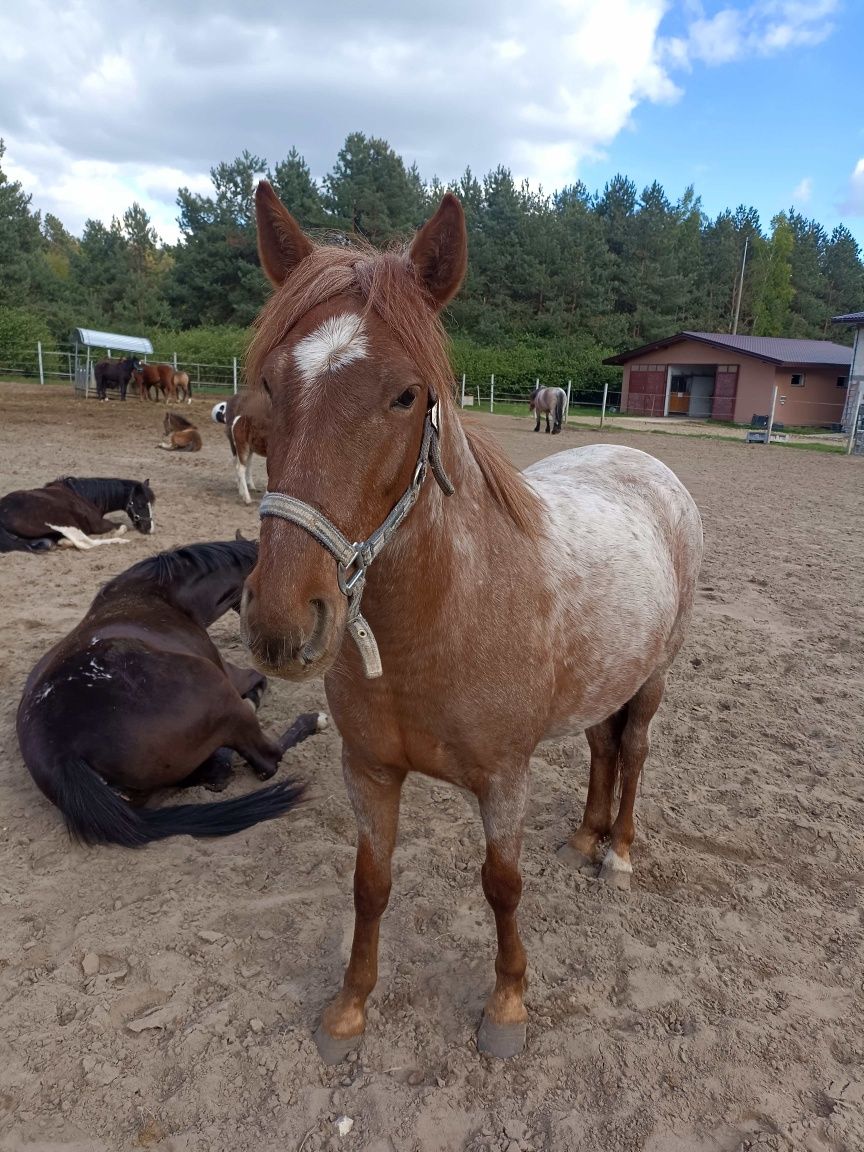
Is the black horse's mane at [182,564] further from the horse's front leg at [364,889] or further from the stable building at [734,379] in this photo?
the stable building at [734,379]

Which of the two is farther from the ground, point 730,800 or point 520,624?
point 520,624

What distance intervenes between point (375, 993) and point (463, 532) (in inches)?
67.7

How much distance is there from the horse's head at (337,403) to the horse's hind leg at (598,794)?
2.17 meters

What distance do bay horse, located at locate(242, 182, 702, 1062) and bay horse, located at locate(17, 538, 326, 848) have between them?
1305 millimetres

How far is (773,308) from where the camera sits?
60844 millimetres

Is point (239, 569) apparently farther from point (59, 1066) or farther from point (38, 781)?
point (59, 1066)

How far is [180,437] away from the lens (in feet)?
47.8

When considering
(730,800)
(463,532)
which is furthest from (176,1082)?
(730,800)

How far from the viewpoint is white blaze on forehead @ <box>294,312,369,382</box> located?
59.1 inches

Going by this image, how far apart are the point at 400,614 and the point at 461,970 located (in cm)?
155

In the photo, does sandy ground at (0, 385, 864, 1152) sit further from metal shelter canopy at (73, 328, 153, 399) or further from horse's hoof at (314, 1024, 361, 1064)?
metal shelter canopy at (73, 328, 153, 399)

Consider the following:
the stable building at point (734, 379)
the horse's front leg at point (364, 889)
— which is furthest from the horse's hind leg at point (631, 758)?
the stable building at point (734, 379)

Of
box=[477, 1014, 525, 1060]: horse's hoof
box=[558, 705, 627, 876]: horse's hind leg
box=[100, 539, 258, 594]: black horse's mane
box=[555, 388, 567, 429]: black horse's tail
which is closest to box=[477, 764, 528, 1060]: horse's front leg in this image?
box=[477, 1014, 525, 1060]: horse's hoof

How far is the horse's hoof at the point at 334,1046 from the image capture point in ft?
7.36
